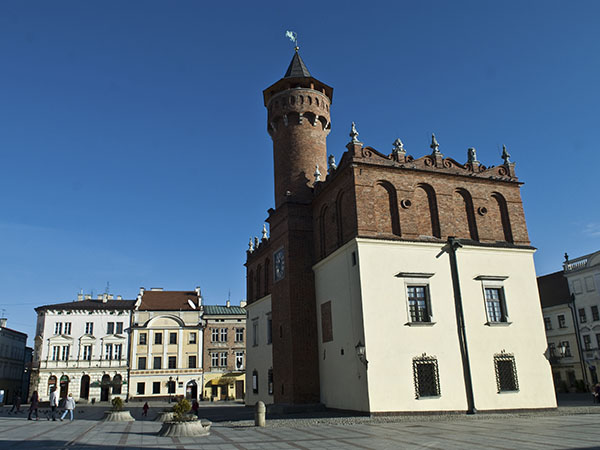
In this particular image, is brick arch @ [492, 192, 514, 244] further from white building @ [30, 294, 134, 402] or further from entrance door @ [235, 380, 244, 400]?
white building @ [30, 294, 134, 402]

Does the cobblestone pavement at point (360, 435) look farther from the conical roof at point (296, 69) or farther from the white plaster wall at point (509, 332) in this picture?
the conical roof at point (296, 69)

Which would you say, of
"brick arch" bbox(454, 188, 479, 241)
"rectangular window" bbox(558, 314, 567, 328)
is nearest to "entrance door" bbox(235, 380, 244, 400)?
"rectangular window" bbox(558, 314, 567, 328)

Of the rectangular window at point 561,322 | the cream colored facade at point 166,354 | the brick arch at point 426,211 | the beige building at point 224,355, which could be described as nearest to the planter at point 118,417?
the brick arch at point 426,211

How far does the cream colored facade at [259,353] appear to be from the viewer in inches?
1260

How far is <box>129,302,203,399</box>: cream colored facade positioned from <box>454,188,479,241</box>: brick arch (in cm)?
3789

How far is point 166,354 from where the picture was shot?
53.9 m

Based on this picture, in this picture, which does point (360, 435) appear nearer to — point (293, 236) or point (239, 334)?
point (293, 236)

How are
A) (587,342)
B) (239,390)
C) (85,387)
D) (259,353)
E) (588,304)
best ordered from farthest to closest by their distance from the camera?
1. (239,390)
2. (85,387)
3. (588,304)
4. (587,342)
5. (259,353)

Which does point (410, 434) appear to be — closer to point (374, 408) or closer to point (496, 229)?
point (374, 408)

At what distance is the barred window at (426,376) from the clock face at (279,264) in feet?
32.4

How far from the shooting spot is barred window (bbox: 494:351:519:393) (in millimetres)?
22750

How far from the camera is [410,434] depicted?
15.4 m

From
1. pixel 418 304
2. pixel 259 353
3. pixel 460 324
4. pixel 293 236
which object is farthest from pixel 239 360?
pixel 460 324

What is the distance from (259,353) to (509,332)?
17.1 m
